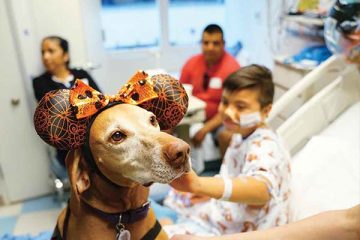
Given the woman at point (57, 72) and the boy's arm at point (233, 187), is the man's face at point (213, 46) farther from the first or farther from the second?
the boy's arm at point (233, 187)

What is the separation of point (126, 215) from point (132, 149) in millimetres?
168

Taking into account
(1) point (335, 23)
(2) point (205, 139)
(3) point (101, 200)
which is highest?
(1) point (335, 23)

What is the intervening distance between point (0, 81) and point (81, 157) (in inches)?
66.7

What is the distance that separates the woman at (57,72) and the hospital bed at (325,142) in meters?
1.20

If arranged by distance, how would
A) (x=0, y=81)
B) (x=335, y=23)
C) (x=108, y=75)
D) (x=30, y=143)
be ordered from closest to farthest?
(x=335, y=23) → (x=0, y=81) → (x=30, y=143) → (x=108, y=75)

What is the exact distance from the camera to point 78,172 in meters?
0.72

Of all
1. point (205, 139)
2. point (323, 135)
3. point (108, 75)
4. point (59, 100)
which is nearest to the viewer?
point (59, 100)

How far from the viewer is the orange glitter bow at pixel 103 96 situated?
0.69 metres

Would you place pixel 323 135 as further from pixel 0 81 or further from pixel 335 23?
pixel 0 81

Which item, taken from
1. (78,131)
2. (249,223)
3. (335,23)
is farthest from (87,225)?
(335,23)

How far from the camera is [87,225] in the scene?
75 cm

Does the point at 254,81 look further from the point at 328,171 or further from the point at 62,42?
the point at 62,42

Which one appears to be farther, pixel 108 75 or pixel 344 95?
pixel 108 75

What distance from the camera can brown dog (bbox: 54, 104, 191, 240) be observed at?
67cm
